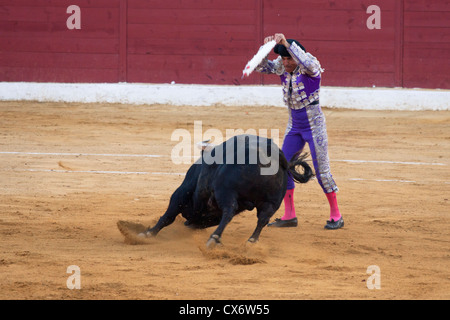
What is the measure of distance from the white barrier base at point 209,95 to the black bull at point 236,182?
7.32 meters

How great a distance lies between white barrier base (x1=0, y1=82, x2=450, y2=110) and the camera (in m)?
11.6

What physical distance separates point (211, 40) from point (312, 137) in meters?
7.70

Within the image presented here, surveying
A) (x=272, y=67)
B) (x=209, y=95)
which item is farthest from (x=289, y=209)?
(x=209, y=95)

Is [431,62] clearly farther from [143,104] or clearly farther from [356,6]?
[143,104]

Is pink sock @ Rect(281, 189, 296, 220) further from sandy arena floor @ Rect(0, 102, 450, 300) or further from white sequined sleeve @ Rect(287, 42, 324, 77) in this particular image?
white sequined sleeve @ Rect(287, 42, 324, 77)

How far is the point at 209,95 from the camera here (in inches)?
471

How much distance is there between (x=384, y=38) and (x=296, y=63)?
7786 mm

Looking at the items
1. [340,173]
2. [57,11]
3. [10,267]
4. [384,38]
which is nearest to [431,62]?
[384,38]

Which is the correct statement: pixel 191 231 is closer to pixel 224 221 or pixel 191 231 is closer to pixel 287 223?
pixel 224 221

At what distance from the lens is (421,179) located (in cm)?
705

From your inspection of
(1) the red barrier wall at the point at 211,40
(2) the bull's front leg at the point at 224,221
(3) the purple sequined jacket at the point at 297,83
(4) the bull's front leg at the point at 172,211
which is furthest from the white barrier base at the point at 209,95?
(2) the bull's front leg at the point at 224,221

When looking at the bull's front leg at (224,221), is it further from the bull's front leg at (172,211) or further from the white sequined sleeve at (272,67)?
the white sequined sleeve at (272,67)

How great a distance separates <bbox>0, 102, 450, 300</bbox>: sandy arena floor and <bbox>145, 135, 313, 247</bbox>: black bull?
210mm

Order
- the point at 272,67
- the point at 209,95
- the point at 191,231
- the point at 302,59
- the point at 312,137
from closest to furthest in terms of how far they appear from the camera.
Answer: the point at 302,59
the point at 191,231
the point at 272,67
the point at 312,137
the point at 209,95
